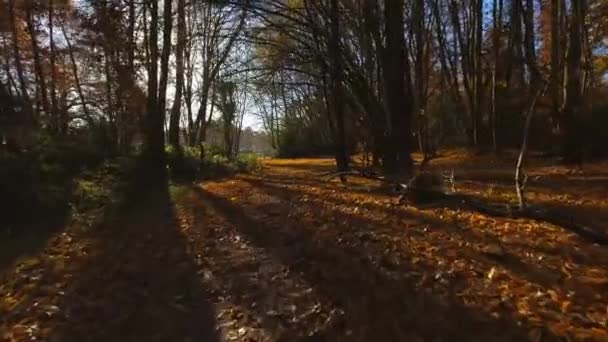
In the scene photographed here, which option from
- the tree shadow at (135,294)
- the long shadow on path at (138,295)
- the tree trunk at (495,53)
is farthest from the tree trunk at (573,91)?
the long shadow on path at (138,295)

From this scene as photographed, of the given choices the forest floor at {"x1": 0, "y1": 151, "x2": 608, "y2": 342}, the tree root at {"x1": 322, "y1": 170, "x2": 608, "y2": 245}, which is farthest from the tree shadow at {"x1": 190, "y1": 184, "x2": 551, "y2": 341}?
the tree root at {"x1": 322, "y1": 170, "x2": 608, "y2": 245}

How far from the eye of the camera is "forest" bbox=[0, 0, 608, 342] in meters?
4.63

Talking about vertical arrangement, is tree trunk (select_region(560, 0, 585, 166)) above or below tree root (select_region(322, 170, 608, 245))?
above

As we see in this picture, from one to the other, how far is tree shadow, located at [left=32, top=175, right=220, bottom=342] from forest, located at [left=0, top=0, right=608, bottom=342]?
1.1 inches

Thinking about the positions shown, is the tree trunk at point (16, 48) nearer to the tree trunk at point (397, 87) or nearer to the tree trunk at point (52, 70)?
the tree trunk at point (52, 70)

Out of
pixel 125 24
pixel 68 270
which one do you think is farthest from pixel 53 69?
pixel 68 270

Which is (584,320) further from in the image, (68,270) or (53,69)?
(53,69)

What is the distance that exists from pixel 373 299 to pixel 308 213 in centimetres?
367

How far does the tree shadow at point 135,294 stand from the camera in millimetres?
4777

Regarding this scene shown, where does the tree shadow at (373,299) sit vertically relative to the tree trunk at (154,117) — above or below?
below

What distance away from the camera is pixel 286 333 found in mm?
4375

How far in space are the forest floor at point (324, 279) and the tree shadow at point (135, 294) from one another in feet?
0.06

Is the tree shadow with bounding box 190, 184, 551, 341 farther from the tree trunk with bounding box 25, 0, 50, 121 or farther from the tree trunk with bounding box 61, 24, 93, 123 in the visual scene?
the tree trunk with bounding box 61, 24, 93, 123

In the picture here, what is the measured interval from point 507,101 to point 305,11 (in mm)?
12649
